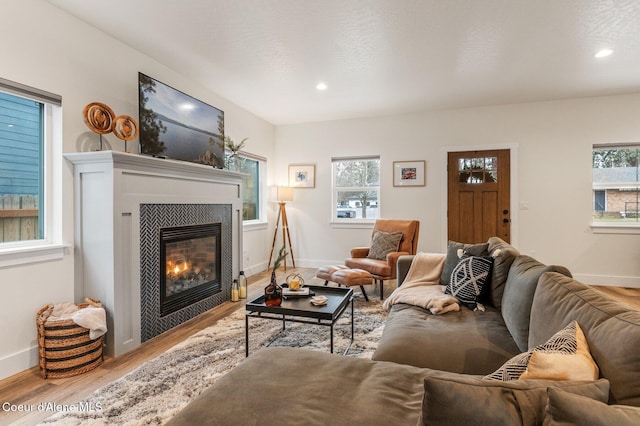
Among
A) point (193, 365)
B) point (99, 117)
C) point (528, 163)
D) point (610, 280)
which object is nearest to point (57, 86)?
point (99, 117)

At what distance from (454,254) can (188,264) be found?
247cm

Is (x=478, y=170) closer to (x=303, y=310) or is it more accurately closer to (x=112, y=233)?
(x=303, y=310)

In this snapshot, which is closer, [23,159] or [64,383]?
[64,383]

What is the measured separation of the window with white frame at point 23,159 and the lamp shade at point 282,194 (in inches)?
129

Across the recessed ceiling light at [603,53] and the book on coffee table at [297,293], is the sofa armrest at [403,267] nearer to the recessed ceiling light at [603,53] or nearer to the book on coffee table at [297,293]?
the book on coffee table at [297,293]

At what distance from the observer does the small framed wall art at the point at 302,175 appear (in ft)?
19.0

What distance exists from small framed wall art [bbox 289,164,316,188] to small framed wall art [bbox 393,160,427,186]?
4.63 ft

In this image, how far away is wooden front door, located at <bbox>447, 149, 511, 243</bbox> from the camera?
4852 mm

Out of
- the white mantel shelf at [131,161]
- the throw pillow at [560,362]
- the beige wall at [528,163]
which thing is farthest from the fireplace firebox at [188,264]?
the throw pillow at [560,362]

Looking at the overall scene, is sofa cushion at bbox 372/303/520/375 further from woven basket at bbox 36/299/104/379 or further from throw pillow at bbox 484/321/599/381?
woven basket at bbox 36/299/104/379

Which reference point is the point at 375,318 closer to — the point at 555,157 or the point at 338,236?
the point at 338,236

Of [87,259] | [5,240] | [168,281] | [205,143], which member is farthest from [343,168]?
[5,240]

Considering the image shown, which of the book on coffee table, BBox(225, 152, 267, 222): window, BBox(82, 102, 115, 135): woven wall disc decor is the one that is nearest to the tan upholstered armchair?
the book on coffee table

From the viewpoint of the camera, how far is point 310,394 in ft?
3.67
